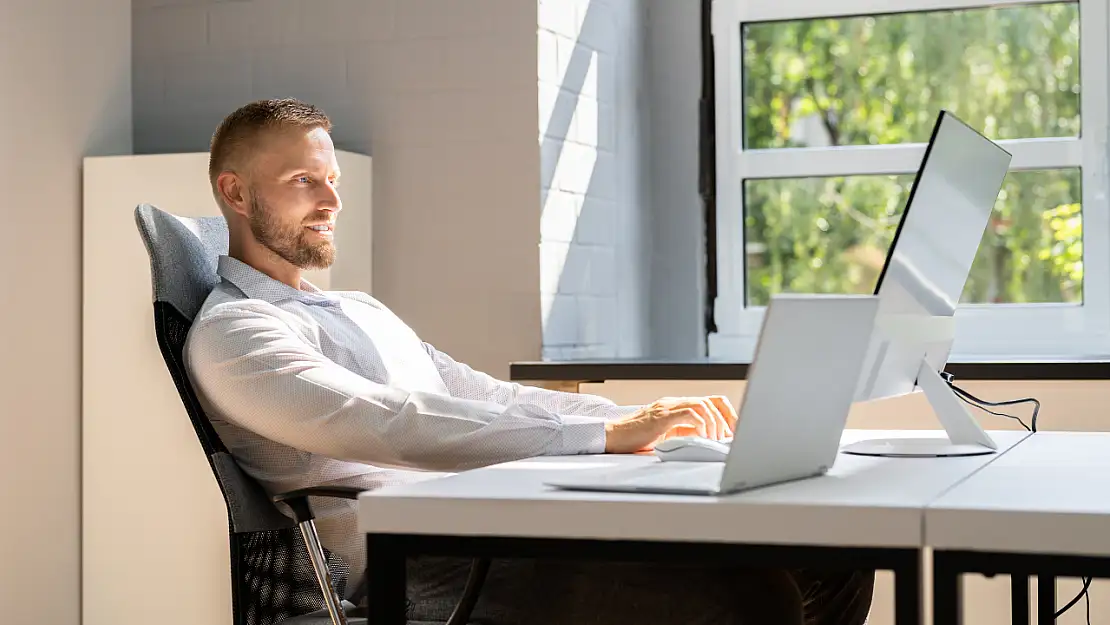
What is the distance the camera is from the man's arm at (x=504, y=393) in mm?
2373

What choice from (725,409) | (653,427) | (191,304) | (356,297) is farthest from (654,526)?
(356,297)

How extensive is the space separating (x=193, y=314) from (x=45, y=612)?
1413 millimetres

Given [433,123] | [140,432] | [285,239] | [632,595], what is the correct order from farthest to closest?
1. [433,123]
2. [140,432]
3. [285,239]
4. [632,595]

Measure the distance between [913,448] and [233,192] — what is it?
50.4 inches

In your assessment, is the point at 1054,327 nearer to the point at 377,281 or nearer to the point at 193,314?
the point at 377,281

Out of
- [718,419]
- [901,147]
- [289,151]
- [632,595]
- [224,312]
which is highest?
[901,147]

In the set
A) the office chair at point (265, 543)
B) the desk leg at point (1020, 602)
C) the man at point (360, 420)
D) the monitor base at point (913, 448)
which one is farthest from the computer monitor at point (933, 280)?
the office chair at point (265, 543)

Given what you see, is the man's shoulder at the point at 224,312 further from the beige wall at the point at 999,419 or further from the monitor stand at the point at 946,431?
the beige wall at the point at 999,419

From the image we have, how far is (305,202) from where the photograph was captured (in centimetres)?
241

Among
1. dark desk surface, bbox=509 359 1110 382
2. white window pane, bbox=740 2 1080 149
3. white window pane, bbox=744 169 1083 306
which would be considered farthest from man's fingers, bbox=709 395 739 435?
white window pane, bbox=740 2 1080 149

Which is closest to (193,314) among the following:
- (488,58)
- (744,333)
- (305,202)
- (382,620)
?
(305,202)

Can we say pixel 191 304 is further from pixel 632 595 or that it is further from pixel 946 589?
pixel 946 589

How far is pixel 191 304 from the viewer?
82.6 inches

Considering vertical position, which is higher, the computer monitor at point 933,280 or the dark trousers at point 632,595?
the computer monitor at point 933,280
